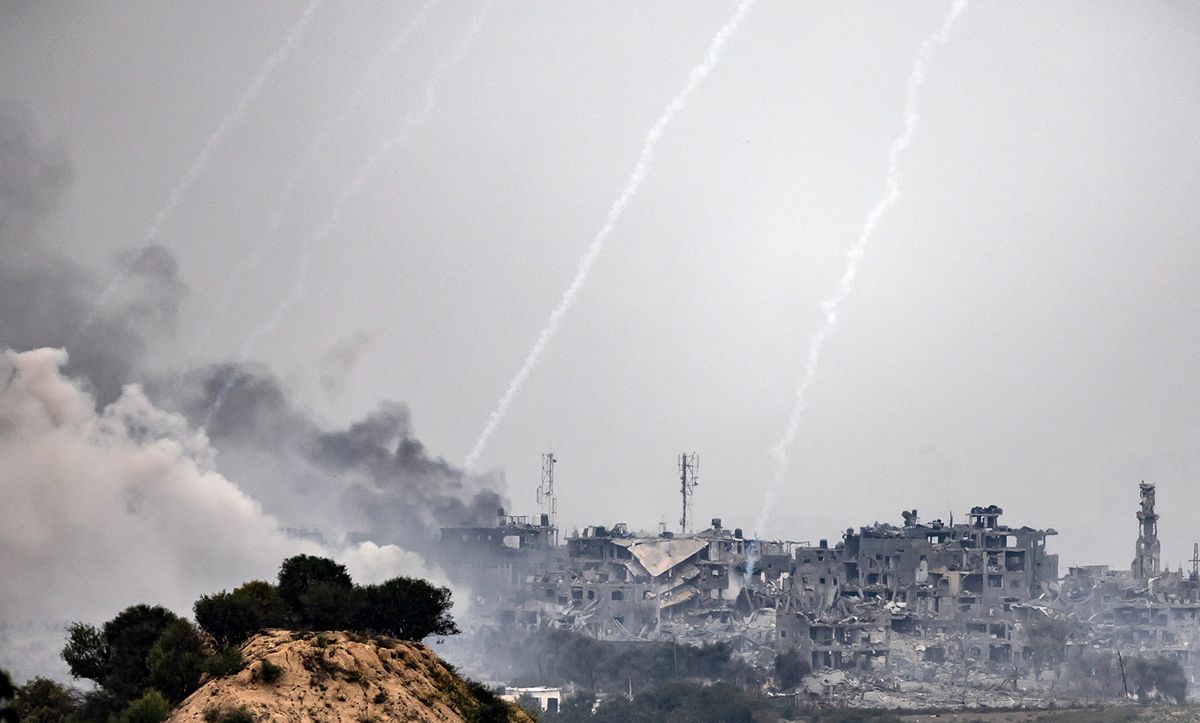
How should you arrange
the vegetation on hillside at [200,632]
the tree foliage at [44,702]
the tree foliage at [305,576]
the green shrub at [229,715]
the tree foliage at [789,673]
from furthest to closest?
the tree foliage at [789,673]
the tree foliage at [305,576]
the tree foliage at [44,702]
the vegetation on hillside at [200,632]
the green shrub at [229,715]

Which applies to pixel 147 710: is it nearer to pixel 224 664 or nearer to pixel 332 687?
pixel 224 664

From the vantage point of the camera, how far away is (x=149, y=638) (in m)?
69.8

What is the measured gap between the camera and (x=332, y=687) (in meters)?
65.0

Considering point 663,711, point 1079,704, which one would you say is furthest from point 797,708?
point 1079,704

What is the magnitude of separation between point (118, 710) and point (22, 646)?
73.7m

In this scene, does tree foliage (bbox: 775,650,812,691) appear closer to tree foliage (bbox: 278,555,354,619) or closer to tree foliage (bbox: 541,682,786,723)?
tree foliage (bbox: 541,682,786,723)

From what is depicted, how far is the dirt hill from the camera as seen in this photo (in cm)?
6234

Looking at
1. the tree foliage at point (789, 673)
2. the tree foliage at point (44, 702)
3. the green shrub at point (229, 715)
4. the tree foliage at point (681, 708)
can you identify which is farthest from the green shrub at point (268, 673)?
the tree foliage at point (789, 673)

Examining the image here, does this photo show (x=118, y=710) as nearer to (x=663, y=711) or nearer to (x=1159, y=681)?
(x=663, y=711)

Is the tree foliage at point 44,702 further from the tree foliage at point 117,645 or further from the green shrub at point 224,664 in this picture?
the green shrub at point 224,664

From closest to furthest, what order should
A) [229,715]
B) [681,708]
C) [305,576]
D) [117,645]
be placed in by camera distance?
[229,715]
[117,645]
[305,576]
[681,708]

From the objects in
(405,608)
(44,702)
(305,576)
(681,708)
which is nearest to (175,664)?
(44,702)

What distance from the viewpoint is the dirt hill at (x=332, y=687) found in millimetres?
62344

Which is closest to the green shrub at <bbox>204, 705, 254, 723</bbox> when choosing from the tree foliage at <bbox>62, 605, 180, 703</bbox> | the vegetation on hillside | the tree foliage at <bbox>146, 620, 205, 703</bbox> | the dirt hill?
the dirt hill
